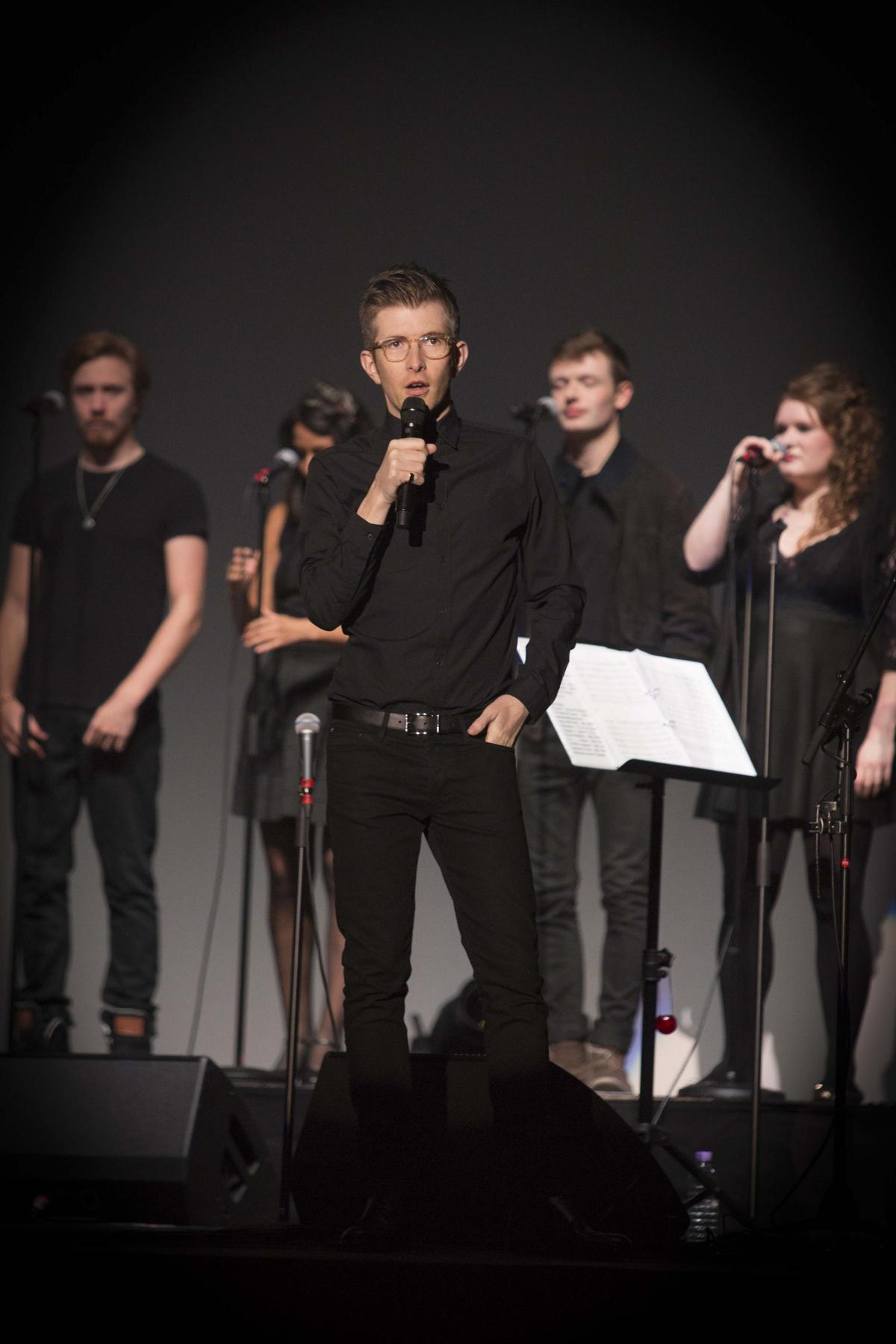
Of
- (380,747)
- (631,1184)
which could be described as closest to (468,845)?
(380,747)

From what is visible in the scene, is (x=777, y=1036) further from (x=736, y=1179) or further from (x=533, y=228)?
(x=533, y=228)

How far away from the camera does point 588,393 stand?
13.9ft

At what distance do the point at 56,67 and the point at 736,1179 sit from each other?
152 inches

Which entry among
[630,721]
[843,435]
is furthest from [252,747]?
[843,435]

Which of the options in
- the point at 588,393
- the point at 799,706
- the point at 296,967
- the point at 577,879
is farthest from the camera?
the point at 588,393

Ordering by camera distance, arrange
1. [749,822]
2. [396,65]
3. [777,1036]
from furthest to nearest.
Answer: [396,65] < [777,1036] < [749,822]

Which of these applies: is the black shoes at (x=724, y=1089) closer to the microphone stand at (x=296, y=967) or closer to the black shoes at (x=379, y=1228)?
the microphone stand at (x=296, y=967)

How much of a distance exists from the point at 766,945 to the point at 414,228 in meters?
2.59

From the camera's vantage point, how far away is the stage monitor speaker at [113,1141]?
2.91 metres

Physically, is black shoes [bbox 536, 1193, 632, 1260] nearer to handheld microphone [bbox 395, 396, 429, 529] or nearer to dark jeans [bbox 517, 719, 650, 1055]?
handheld microphone [bbox 395, 396, 429, 529]

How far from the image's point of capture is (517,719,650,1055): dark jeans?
12.8ft

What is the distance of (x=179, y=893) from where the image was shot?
188 inches

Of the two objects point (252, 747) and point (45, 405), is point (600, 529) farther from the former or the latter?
point (45, 405)

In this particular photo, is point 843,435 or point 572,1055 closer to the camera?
point 572,1055
